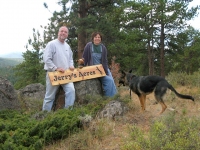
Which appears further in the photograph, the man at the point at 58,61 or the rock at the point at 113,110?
the man at the point at 58,61

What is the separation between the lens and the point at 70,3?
1260 cm

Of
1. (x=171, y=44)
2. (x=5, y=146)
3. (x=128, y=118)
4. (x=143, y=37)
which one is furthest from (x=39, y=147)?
(x=171, y=44)

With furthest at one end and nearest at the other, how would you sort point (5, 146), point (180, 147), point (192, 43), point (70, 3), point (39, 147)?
point (192, 43) → point (70, 3) → point (39, 147) → point (5, 146) → point (180, 147)

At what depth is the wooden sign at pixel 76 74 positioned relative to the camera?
5.22m

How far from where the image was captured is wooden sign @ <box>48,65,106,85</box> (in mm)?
5223

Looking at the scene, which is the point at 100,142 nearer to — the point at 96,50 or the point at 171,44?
the point at 96,50

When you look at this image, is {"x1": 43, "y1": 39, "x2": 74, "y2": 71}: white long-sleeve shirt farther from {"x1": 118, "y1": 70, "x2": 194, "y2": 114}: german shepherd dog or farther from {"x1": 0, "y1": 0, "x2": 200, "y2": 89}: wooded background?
{"x1": 0, "y1": 0, "x2": 200, "y2": 89}: wooded background

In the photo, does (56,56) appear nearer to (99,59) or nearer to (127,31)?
(99,59)

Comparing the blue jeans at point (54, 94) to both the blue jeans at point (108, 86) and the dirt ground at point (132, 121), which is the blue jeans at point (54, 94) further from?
the dirt ground at point (132, 121)

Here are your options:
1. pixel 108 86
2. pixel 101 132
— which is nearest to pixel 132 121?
pixel 101 132

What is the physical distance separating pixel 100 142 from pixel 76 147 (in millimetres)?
369

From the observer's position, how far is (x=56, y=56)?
5242 mm

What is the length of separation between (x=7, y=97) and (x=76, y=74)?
169 cm

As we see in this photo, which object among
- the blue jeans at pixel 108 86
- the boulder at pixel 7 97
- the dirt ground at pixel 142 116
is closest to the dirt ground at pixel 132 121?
the dirt ground at pixel 142 116
